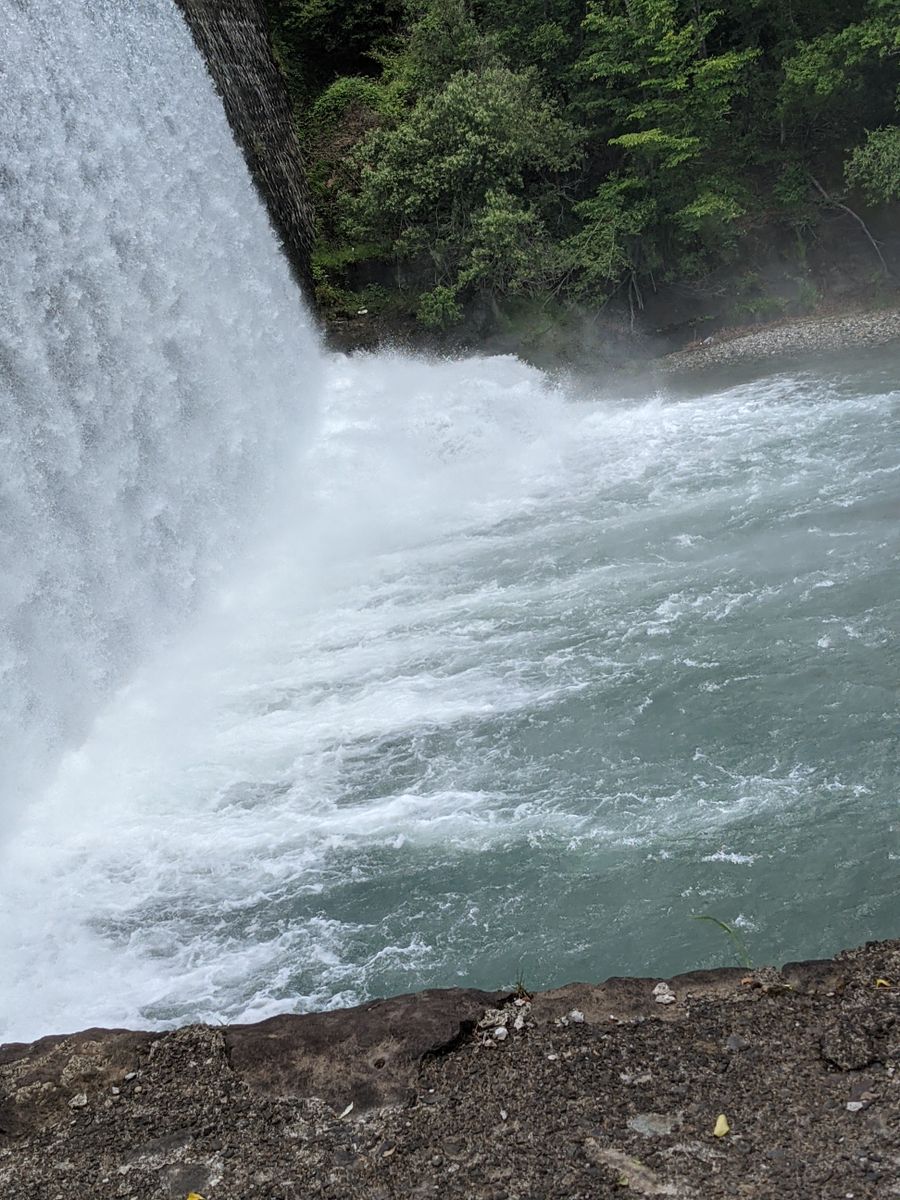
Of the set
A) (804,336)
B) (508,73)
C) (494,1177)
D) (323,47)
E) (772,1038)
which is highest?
(323,47)

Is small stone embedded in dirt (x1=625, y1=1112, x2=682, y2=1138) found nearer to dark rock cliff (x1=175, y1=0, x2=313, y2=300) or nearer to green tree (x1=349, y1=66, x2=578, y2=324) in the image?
dark rock cliff (x1=175, y1=0, x2=313, y2=300)

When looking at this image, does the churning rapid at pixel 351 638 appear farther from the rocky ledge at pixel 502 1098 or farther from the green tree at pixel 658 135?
the green tree at pixel 658 135

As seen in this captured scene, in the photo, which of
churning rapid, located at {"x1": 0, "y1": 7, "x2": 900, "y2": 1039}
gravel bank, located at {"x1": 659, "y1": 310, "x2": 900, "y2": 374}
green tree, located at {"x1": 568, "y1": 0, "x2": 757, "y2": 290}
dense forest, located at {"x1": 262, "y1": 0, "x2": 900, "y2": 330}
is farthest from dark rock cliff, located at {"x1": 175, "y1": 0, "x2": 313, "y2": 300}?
gravel bank, located at {"x1": 659, "y1": 310, "x2": 900, "y2": 374}

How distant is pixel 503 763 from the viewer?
6797 mm

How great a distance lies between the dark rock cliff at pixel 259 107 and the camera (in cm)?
1377

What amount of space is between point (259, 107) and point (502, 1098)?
592 inches

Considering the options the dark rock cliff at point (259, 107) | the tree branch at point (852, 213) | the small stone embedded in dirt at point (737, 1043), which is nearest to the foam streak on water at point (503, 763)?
the small stone embedded in dirt at point (737, 1043)

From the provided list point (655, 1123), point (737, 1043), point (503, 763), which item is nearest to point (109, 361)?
point (503, 763)

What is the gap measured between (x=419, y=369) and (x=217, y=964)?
12.2 meters

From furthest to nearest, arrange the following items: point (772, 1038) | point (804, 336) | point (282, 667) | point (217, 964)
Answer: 1. point (804, 336)
2. point (282, 667)
3. point (217, 964)
4. point (772, 1038)

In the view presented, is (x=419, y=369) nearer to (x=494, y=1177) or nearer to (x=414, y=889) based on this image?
(x=414, y=889)

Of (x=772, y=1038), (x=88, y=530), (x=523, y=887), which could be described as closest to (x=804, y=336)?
(x=88, y=530)

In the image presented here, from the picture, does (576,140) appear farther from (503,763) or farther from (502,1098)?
(502,1098)

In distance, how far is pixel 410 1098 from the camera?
352 centimetres
